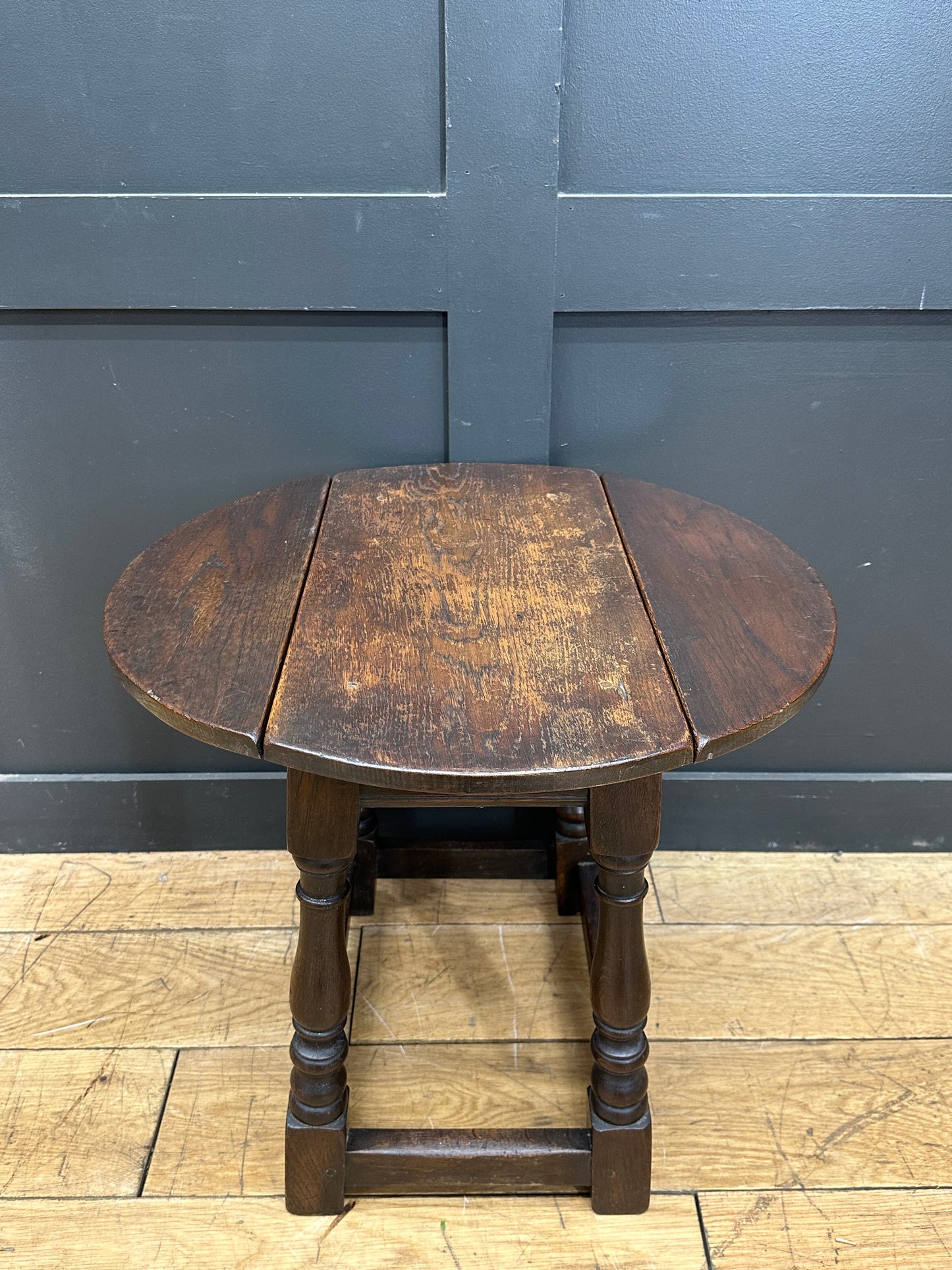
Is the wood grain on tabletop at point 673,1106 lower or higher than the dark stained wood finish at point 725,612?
lower

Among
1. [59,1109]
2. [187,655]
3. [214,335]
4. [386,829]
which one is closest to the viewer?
[187,655]

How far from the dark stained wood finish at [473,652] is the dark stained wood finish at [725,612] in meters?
0.03

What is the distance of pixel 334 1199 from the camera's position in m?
1.21

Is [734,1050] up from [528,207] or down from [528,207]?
down

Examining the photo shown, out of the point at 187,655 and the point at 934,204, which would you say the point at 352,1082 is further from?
the point at 934,204

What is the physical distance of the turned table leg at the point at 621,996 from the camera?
3.43 ft

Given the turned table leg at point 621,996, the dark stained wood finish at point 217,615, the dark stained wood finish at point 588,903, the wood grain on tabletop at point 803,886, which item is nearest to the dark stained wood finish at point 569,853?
the dark stained wood finish at point 588,903

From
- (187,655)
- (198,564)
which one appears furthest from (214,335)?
(187,655)

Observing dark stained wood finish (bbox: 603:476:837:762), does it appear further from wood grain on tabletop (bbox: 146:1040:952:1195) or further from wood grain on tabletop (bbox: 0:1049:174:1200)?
wood grain on tabletop (bbox: 0:1049:174:1200)

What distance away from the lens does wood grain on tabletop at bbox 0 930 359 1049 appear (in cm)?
145

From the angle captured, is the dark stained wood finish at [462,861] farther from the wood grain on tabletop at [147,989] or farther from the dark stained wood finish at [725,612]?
the dark stained wood finish at [725,612]

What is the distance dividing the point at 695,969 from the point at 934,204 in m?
1.18

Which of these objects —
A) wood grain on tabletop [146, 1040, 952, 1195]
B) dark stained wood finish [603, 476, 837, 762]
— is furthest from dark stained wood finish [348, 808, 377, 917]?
dark stained wood finish [603, 476, 837, 762]

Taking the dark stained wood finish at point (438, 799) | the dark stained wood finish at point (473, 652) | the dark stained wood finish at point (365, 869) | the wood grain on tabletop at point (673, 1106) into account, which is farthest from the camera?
the dark stained wood finish at point (365, 869)
